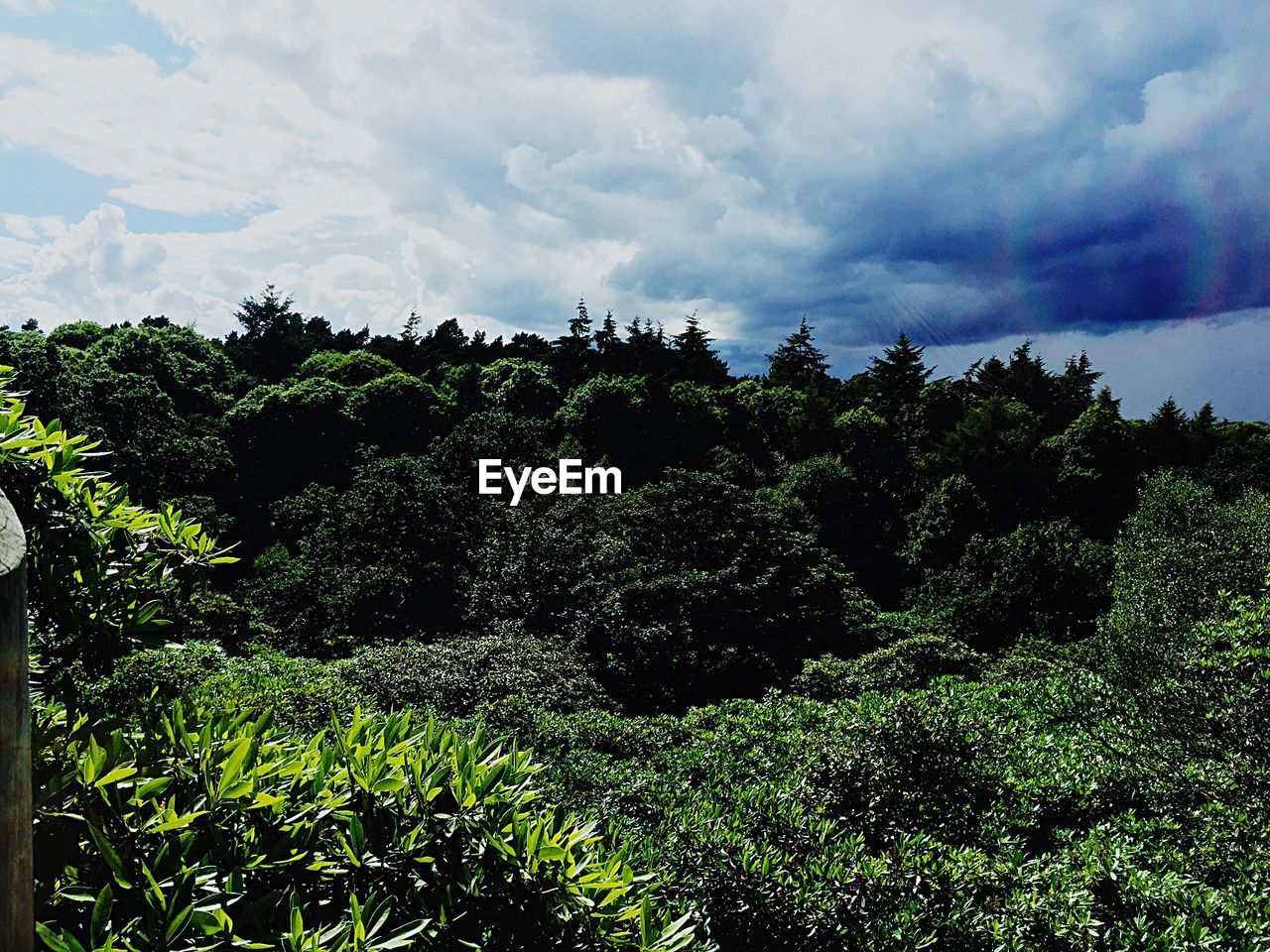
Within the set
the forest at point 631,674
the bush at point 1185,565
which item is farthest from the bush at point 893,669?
the bush at point 1185,565

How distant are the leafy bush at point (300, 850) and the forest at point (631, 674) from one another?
0.04ft

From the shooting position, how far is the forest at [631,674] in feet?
6.86

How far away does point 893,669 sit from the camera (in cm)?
1077

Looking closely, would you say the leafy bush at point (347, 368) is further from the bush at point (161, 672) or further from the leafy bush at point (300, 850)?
the leafy bush at point (300, 850)

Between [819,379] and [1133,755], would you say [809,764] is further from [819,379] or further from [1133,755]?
[819,379]

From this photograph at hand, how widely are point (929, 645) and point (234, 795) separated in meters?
10.8

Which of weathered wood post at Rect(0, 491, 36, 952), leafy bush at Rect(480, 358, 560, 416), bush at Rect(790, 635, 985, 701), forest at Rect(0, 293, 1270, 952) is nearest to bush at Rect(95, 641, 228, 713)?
forest at Rect(0, 293, 1270, 952)

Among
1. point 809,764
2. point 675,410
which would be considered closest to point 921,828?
point 809,764

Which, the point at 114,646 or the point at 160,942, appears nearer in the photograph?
the point at 160,942

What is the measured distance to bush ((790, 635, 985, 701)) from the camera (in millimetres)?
10613

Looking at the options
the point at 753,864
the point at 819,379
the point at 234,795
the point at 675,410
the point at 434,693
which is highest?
the point at 819,379

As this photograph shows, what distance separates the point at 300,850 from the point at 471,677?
8.25 meters

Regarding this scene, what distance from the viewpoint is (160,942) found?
5.33ft

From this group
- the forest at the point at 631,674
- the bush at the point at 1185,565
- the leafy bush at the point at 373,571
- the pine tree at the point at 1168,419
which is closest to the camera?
the forest at the point at 631,674
